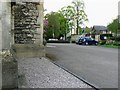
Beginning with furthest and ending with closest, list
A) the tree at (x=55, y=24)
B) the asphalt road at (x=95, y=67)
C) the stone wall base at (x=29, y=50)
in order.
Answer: the tree at (x=55, y=24)
the stone wall base at (x=29, y=50)
the asphalt road at (x=95, y=67)

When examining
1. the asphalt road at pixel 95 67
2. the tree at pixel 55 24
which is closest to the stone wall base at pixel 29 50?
the asphalt road at pixel 95 67

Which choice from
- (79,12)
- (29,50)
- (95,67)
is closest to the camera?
(95,67)

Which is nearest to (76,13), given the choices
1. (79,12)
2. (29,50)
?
(79,12)

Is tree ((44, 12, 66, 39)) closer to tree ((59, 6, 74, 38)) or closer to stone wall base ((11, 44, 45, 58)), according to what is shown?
tree ((59, 6, 74, 38))

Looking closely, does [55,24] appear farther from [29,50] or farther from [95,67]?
[95,67]

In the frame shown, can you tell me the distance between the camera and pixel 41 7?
2125 centimetres

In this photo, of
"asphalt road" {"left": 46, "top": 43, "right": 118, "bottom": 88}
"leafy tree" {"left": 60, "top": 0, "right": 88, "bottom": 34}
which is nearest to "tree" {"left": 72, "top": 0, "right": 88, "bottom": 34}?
"leafy tree" {"left": 60, "top": 0, "right": 88, "bottom": 34}

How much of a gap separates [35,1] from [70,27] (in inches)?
2513

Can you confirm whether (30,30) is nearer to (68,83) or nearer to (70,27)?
(68,83)

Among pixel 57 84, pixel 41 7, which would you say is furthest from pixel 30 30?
pixel 57 84

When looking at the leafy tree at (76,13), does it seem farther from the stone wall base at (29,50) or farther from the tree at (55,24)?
the stone wall base at (29,50)

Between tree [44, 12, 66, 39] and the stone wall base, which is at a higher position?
tree [44, 12, 66, 39]

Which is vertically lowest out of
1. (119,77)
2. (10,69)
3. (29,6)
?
→ (119,77)

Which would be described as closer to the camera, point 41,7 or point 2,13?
point 2,13
